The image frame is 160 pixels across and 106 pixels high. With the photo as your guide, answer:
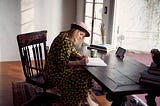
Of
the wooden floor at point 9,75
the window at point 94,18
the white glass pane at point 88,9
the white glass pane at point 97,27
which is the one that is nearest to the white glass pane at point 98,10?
the window at point 94,18

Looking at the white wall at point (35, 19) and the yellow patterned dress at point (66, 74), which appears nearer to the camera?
the yellow patterned dress at point (66, 74)

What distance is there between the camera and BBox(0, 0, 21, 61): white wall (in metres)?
4.64

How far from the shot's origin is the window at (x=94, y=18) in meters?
4.10

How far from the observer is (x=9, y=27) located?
15.5 feet

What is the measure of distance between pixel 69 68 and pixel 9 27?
2.67 meters

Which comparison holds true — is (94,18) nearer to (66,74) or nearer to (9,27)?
(9,27)

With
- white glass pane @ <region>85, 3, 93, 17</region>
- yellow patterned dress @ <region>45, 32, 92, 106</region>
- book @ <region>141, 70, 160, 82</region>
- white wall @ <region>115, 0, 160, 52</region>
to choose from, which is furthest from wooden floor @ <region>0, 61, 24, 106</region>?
book @ <region>141, 70, 160, 82</region>

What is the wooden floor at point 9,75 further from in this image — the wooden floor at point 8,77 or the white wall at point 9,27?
the white wall at point 9,27

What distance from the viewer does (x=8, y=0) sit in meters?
4.61

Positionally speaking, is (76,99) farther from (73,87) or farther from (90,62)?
(90,62)

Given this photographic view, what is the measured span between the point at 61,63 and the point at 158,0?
1375 mm

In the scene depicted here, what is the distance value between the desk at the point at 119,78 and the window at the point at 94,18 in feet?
5.21

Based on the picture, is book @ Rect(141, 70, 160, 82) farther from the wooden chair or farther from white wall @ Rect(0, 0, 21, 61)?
white wall @ Rect(0, 0, 21, 61)

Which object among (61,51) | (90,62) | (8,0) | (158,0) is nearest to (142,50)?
(158,0)
